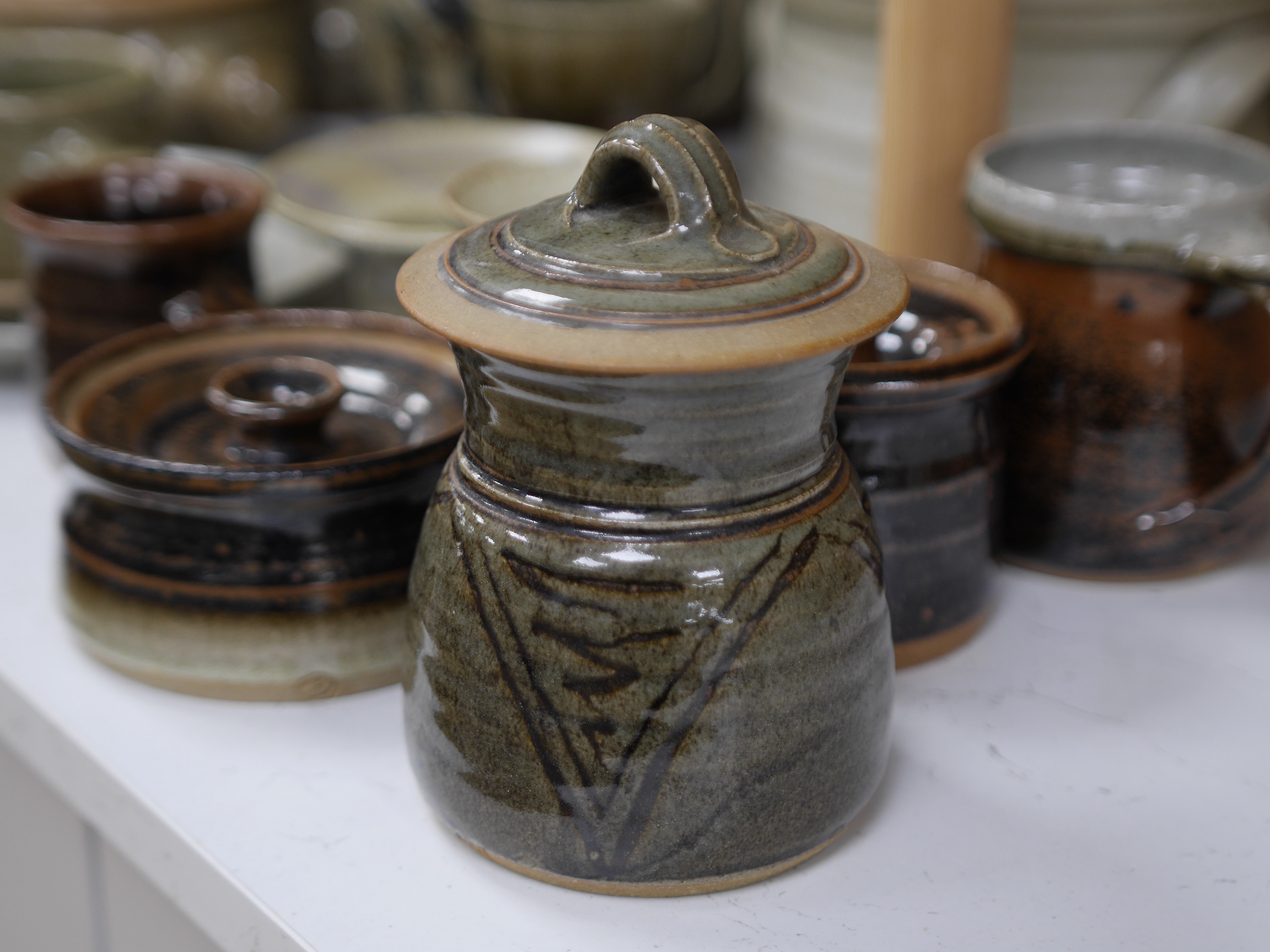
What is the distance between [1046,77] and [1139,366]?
280mm

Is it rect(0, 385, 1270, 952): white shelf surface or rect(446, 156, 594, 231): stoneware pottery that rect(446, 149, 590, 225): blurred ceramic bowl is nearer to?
rect(446, 156, 594, 231): stoneware pottery

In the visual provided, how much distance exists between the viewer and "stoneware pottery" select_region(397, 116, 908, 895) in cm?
48

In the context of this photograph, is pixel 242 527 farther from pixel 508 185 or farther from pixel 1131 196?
pixel 1131 196

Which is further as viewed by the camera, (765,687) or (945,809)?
(945,809)

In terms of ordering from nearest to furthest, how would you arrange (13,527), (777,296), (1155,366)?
(777,296), (1155,366), (13,527)

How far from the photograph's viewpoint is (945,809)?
62 centimetres

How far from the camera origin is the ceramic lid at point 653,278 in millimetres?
462

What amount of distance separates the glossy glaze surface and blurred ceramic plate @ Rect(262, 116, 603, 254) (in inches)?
15.7

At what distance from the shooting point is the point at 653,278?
483 millimetres

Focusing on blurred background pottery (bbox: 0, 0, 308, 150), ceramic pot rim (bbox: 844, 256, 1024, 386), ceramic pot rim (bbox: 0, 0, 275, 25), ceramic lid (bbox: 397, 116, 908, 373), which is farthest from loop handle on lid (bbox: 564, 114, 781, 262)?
ceramic pot rim (bbox: 0, 0, 275, 25)

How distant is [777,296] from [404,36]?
1.02m

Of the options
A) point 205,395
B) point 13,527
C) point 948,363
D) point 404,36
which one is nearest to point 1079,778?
point 948,363

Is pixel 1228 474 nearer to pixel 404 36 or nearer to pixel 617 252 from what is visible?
pixel 617 252

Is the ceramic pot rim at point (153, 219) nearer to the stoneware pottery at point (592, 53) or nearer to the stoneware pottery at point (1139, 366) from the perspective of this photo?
the stoneware pottery at point (592, 53)
